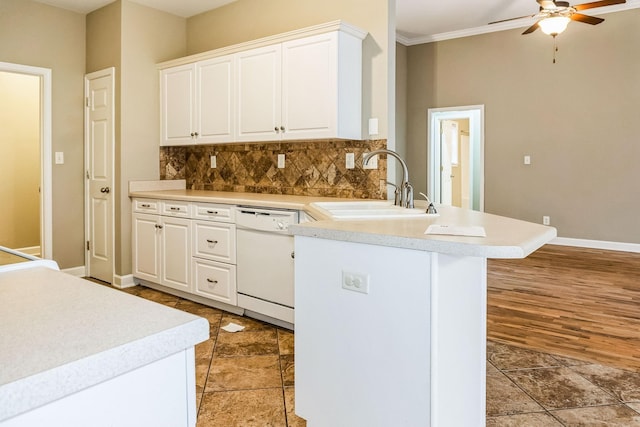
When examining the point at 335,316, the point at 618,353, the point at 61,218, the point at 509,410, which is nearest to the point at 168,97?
the point at 61,218

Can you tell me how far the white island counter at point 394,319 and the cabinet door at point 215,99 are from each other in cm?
233

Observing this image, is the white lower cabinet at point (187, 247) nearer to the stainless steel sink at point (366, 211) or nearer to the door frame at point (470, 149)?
the stainless steel sink at point (366, 211)

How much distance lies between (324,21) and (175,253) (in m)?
2.25

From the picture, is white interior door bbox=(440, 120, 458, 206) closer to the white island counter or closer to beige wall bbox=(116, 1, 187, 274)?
beige wall bbox=(116, 1, 187, 274)

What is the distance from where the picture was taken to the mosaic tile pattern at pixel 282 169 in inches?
141

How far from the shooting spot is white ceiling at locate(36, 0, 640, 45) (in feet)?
14.5

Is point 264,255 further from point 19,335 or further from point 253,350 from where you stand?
point 19,335

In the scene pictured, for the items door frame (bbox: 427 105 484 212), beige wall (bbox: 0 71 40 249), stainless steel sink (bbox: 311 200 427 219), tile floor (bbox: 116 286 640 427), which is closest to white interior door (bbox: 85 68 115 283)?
beige wall (bbox: 0 71 40 249)

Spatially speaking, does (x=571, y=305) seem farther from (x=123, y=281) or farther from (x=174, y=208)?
(x=123, y=281)

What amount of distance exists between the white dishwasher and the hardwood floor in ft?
4.68

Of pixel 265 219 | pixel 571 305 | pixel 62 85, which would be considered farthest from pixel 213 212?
pixel 571 305

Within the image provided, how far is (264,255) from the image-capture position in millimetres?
3312

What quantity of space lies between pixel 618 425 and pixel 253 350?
1.92 metres

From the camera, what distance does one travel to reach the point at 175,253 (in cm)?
396
